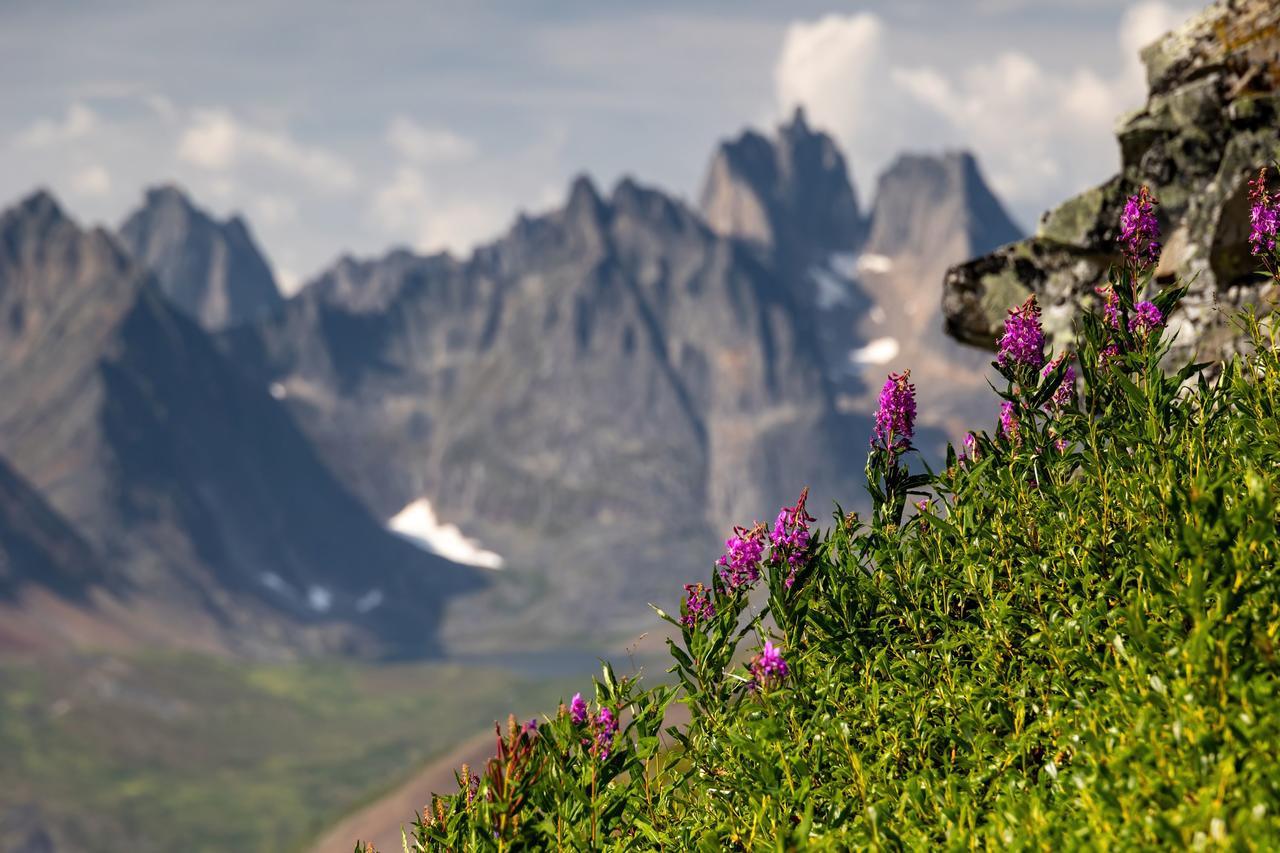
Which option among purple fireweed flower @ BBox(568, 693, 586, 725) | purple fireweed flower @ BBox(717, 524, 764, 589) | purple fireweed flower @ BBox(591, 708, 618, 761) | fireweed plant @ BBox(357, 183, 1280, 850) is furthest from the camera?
purple fireweed flower @ BBox(717, 524, 764, 589)

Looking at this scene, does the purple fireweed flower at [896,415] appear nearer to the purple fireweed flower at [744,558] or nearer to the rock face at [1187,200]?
the purple fireweed flower at [744,558]

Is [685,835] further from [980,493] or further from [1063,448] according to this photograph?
[1063,448]

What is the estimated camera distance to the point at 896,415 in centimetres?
1238

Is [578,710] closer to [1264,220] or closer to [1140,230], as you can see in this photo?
[1140,230]

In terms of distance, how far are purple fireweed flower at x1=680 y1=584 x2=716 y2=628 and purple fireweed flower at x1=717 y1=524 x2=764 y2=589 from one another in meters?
0.28

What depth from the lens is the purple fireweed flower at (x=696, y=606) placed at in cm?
1171

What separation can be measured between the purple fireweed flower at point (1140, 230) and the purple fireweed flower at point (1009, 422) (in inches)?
68.3

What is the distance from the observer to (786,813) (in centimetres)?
891

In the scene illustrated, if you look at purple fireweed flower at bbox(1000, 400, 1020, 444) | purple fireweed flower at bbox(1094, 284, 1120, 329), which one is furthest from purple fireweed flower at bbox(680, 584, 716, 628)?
purple fireweed flower at bbox(1094, 284, 1120, 329)

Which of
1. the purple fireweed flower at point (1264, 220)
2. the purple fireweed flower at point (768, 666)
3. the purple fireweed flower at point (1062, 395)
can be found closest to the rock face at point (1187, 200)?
the purple fireweed flower at point (1062, 395)

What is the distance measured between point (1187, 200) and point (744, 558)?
13.1m

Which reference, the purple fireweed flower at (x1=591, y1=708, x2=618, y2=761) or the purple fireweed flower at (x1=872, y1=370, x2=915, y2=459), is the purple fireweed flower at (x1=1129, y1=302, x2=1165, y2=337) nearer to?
the purple fireweed flower at (x1=872, y1=370, x2=915, y2=459)

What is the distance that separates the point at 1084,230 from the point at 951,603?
479 inches

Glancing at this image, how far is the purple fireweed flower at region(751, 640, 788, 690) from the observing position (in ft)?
35.6
